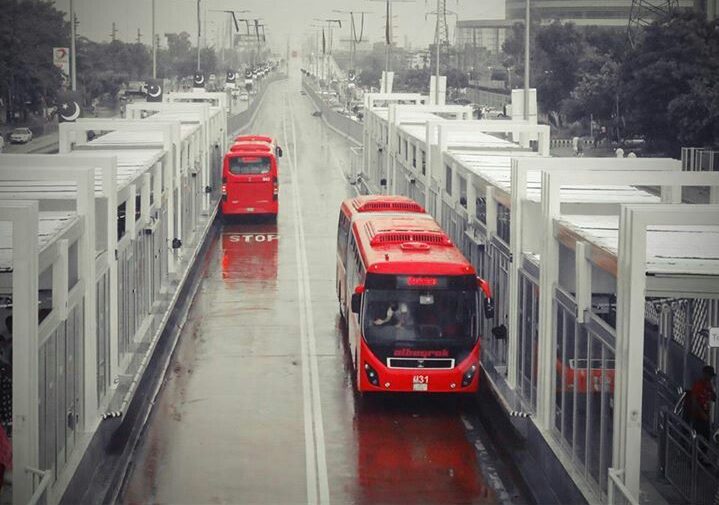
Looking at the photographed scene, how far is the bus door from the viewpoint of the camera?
39.8m

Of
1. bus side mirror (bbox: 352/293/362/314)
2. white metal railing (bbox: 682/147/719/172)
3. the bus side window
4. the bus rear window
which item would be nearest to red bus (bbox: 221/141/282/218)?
the bus rear window

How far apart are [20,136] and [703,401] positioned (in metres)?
40.0

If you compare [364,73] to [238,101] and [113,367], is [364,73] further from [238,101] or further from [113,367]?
[113,367]

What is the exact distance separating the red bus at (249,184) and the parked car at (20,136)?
12.4 meters

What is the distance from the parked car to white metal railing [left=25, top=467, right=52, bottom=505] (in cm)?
3905

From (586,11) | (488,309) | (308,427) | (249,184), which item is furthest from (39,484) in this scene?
(586,11)

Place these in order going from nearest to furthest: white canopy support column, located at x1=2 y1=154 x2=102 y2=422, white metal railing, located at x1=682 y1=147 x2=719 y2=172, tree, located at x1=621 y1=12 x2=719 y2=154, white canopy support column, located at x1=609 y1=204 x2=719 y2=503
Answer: white canopy support column, located at x1=609 y1=204 x2=719 y2=503 → white canopy support column, located at x1=2 y1=154 x2=102 y2=422 → white metal railing, located at x1=682 y1=147 x2=719 y2=172 → tree, located at x1=621 y1=12 x2=719 y2=154

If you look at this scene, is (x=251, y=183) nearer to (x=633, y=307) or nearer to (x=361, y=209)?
(x=361, y=209)

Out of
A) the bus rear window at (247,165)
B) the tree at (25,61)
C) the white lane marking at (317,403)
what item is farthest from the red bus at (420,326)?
the tree at (25,61)

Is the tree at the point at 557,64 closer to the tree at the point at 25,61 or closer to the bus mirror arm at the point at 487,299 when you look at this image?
the tree at the point at 25,61

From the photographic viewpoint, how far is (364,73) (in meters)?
183

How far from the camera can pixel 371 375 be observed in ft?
59.7

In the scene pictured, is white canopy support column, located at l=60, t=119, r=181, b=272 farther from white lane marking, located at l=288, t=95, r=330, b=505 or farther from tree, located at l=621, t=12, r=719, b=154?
tree, located at l=621, t=12, r=719, b=154

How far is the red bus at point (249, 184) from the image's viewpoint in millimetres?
39781
